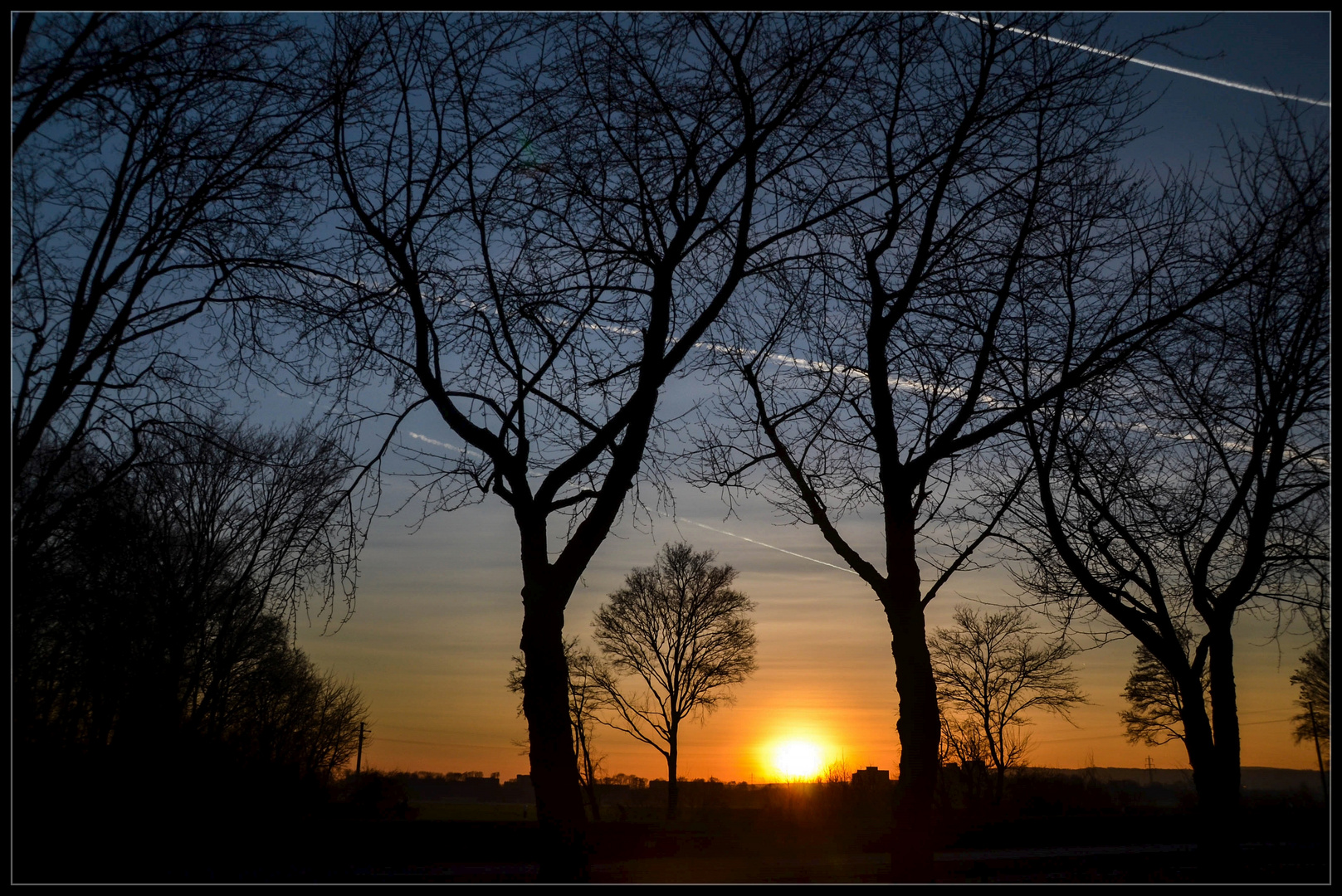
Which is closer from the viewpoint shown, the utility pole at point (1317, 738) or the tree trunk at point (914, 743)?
the tree trunk at point (914, 743)

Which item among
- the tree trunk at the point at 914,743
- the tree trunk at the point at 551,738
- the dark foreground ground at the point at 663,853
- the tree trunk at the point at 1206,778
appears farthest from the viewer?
the tree trunk at the point at 1206,778

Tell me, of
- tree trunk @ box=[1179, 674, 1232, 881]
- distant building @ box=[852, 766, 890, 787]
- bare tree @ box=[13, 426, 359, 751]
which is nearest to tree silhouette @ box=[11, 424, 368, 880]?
bare tree @ box=[13, 426, 359, 751]

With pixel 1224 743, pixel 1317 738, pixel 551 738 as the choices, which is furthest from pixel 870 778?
pixel 551 738

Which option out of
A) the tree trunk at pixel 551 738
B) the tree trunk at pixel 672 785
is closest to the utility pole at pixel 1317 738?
the tree trunk at pixel 551 738

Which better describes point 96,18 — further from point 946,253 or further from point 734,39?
point 946,253

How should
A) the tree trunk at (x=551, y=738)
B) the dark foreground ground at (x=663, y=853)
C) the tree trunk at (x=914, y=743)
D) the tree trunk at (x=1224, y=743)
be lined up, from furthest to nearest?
the tree trunk at (x=1224, y=743), the dark foreground ground at (x=663, y=853), the tree trunk at (x=914, y=743), the tree trunk at (x=551, y=738)

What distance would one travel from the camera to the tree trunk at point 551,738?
639 centimetres

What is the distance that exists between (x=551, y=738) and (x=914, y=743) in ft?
11.1

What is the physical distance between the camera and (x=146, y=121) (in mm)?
6238

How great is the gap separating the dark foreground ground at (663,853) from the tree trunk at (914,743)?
985 millimetres

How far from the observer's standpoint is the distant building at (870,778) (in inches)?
1182

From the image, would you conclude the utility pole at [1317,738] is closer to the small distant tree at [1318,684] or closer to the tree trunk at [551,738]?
the small distant tree at [1318,684]

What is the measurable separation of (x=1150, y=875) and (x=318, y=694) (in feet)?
95.2

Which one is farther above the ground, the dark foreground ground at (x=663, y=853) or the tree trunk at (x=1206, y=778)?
the tree trunk at (x=1206, y=778)
